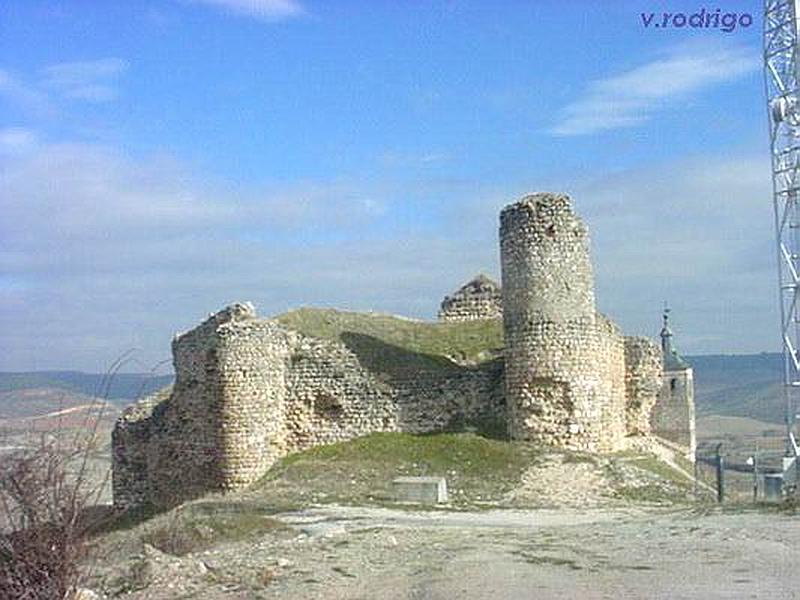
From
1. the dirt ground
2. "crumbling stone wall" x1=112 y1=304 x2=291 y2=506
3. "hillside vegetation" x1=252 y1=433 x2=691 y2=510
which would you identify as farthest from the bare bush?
"crumbling stone wall" x1=112 y1=304 x2=291 y2=506

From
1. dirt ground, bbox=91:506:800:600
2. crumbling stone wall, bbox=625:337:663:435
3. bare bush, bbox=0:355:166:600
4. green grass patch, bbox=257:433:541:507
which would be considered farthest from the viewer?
crumbling stone wall, bbox=625:337:663:435

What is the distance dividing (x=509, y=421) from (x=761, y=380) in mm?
156227

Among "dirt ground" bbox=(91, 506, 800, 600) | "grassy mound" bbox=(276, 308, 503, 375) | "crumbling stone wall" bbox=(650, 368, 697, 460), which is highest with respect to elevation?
"grassy mound" bbox=(276, 308, 503, 375)

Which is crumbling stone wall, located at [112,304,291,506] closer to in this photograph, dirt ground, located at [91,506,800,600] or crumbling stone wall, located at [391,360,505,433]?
crumbling stone wall, located at [391,360,505,433]

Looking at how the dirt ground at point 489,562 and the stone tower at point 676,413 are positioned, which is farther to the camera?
the stone tower at point 676,413

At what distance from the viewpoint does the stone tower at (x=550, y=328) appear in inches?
1117

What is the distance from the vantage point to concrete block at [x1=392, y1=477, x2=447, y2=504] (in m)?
23.8

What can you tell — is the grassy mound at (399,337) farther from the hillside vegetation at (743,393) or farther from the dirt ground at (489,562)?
the hillside vegetation at (743,393)

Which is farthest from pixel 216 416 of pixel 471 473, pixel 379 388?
pixel 471 473

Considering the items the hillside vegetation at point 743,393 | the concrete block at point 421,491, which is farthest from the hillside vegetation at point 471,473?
the hillside vegetation at point 743,393

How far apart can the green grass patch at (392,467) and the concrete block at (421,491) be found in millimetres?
255

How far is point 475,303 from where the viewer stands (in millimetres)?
35812

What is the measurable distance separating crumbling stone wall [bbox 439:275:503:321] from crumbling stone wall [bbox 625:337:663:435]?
4279 mm

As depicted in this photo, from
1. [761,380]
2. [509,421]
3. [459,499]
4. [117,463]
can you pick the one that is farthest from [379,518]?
[761,380]
